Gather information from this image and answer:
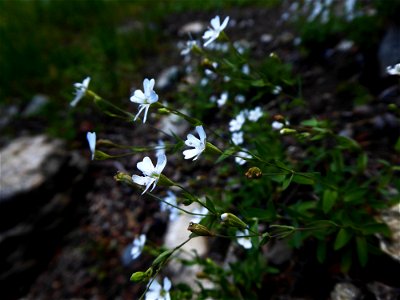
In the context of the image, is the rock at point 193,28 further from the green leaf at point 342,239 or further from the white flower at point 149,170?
the white flower at point 149,170

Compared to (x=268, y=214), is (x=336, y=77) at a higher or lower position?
higher

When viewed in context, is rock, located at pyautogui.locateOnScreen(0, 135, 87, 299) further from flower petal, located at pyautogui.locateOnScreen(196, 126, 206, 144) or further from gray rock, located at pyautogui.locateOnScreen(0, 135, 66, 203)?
flower petal, located at pyautogui.locateOnScreen(196, 126, 206, 144)

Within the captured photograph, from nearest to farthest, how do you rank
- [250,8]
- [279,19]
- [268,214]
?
[268,214], [279,19], [250,8]

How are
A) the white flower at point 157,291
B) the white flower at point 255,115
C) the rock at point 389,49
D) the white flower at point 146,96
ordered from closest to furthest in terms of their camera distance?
the white flower at point 146,96
the white flower at point 157,291
the white flower at point 255,115
the rock at point 389,49

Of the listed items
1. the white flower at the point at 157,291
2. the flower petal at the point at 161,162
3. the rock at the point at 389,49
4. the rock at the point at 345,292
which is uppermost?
the rock at the point at 389,49

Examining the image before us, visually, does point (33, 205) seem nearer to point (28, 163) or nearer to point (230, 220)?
point (28, 163)

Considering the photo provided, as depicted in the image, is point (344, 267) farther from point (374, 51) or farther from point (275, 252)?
point (374, 51)

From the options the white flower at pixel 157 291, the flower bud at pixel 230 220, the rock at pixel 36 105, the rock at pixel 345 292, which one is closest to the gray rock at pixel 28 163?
the rock at pixel 36 105

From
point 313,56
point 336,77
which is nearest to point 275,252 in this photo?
point 336,77
